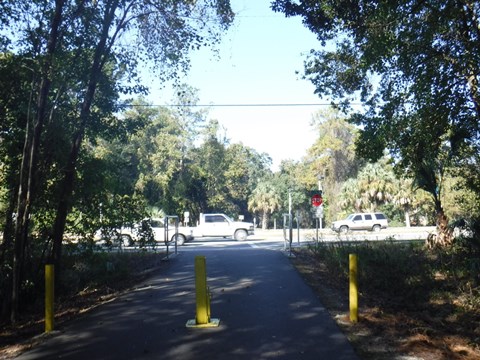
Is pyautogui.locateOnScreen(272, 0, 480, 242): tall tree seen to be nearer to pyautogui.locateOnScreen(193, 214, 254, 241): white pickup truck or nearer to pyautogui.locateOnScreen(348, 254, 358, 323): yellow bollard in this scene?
pyautogui.locateOnScreen(348, 254, 358, 323): yellow bollard

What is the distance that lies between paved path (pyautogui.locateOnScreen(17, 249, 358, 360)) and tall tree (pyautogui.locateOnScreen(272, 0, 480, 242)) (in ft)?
16.8

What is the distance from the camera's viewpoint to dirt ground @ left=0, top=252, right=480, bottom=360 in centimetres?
552

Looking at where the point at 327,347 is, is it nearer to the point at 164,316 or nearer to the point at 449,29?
the point at 164,316

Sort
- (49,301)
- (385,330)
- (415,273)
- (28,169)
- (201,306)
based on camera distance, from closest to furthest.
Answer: (385,330) < (201,306) < (49,301) < (28,169) < (415,273)

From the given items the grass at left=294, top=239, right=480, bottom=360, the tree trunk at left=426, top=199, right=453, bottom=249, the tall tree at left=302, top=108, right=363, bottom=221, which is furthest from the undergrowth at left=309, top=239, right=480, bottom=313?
the tall tree at left=302, top=108, right=363, bottom=221

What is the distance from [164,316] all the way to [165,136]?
4189 centimetres

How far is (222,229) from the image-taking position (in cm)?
3094

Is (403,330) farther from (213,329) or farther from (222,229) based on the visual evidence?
(222,229)

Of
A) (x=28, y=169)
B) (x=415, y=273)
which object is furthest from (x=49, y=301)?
(x=415, y=273)

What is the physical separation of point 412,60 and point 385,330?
692cm

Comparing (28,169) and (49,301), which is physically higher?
(28,169)

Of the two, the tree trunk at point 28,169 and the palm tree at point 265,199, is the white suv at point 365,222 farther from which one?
the tree trunk at point 28,169

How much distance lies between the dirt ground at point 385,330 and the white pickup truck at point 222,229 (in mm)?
20635

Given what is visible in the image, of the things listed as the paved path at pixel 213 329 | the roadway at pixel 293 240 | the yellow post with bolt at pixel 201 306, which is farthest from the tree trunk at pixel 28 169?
the roadway at pixel 293 240
